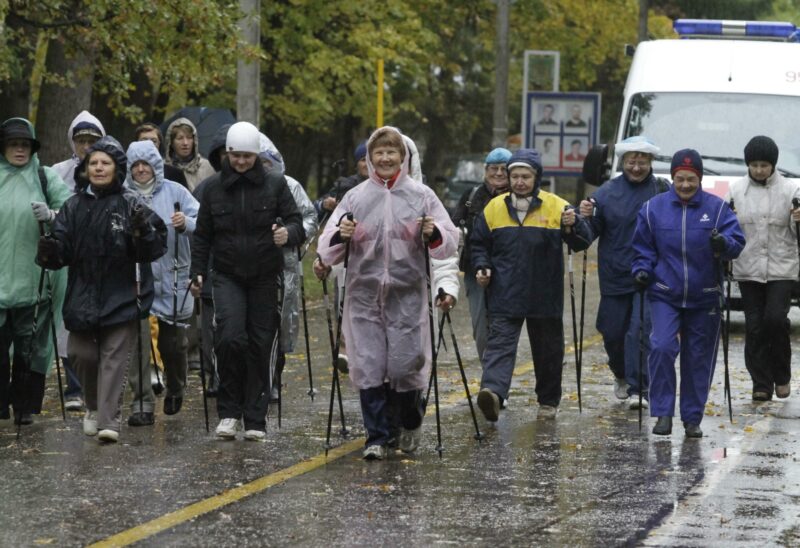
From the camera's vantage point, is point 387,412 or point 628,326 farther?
point 628,326

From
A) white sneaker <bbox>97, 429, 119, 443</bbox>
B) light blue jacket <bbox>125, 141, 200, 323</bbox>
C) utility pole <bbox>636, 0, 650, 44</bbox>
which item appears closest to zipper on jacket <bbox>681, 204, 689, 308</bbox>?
light blue jacket <bbox>125, 141, 200, 323</bbox>

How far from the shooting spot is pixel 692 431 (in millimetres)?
10938

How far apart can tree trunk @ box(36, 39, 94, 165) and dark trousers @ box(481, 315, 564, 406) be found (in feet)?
36.3

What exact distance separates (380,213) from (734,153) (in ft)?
29.0

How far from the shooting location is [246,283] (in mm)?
10602

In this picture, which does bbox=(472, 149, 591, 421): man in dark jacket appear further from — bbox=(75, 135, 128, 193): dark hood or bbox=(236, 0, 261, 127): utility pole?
bbox=(236, 0, 261, 127): utility pole

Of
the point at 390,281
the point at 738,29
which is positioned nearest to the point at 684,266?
the point at 390,281

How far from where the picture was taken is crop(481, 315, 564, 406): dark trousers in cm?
1155

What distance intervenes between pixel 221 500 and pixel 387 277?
183 cm

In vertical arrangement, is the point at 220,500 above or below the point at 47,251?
below

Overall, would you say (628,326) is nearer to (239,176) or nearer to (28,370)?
(239,176)

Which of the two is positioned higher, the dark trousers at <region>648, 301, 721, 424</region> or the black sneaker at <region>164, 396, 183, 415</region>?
the dark trousers at <region>648, 301, 721, 424</region>

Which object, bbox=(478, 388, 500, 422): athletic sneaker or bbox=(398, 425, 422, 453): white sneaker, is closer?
bbox=(398, 425, 422, 453): white sneaker

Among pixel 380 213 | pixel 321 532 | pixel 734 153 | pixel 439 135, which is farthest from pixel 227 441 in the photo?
pixel 439 135
